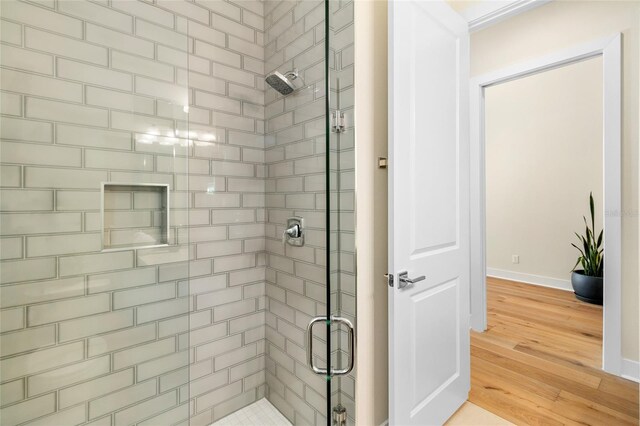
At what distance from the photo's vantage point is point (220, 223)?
1.63 metres

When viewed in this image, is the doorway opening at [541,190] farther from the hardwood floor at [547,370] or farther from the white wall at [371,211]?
the white wall at [371,211]

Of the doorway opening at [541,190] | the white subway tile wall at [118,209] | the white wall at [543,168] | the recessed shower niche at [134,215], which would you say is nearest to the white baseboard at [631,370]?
the doorway opening at [541,190]

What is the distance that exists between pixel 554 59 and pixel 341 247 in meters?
2.49

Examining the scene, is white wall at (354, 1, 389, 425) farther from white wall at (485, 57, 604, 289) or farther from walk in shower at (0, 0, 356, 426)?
white wall at (485, 57, 604, 289)

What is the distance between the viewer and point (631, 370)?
6.25 ft

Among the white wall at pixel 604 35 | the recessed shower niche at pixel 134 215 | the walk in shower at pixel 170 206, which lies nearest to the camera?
the walk in shower at pixel 170 206

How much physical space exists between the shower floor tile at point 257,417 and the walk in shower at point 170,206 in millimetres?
24

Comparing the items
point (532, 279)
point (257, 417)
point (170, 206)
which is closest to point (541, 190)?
point (532, 279)

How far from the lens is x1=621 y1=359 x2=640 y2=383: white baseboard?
1880 mm

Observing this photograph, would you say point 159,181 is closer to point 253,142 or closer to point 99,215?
point 99,215

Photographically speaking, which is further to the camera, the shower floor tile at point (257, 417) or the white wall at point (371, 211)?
the shower floor tile at point (257, 417)

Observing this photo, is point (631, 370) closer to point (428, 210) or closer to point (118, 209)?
point (428, 210)

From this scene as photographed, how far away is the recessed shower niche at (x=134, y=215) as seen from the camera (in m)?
1.18

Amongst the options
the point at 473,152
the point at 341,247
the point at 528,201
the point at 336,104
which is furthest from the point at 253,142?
the point at 528,201
